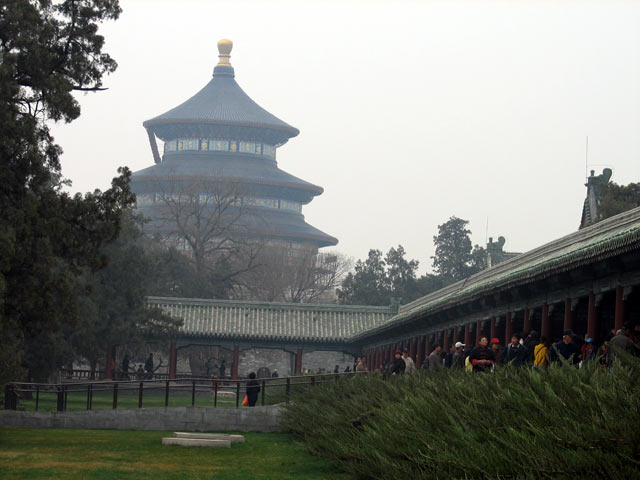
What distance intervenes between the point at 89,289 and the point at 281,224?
67.8 meters

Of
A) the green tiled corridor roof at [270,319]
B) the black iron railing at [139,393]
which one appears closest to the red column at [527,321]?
the black iron railing at [139,393]

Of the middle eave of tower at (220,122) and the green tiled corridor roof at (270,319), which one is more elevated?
the middle eave of tower at (220,122)

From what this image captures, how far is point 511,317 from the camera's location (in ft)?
89.2

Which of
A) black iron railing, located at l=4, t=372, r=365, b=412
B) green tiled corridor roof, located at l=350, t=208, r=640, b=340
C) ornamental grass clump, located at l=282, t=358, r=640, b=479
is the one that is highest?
green tiled corridor roof, located at l=350, t=208, r=640, b=340

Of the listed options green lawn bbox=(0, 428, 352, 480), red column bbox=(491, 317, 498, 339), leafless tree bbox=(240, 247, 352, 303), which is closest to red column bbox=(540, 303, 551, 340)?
red column bbox=(491, 317, 498, 339)

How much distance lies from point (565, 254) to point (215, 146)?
3170 inches

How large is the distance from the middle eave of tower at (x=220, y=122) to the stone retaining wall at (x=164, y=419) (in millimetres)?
71445

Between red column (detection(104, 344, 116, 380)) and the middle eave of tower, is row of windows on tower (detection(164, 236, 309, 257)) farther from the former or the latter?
red column (detection(104, 344, 116, 380))

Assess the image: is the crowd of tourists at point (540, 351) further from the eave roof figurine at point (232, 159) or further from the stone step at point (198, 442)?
A: the eave roof figurine at point (232, 159)

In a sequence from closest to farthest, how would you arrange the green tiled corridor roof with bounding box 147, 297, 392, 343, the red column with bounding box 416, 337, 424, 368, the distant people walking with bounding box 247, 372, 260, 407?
the distant people walking with bounding box 247, 372, 260, 407 → the red column with bounding box 416, 337, 424, 368 → the green tiled corridor roof with bounding box 147, 297, 392, 343

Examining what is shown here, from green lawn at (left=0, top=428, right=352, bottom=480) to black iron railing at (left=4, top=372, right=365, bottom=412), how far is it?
2.55 metres

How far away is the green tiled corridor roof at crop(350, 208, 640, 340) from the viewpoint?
1848 cm

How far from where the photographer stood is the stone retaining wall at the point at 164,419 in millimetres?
29547

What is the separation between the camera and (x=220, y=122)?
3942 inches
